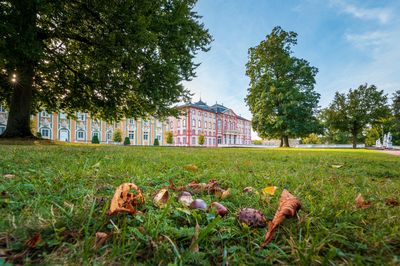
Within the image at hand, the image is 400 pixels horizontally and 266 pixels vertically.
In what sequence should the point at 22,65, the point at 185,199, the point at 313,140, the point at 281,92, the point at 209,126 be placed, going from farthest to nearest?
the point at 313,140
the point at 209,126
the point at 281,92
the point at 22,65
the point at 185,199

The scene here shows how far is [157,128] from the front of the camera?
50.4 meters

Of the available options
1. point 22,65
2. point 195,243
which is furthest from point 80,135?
point 195,243

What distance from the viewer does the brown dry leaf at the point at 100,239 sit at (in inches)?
27.5

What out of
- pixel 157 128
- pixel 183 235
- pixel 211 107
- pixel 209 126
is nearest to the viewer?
pixel 183 235

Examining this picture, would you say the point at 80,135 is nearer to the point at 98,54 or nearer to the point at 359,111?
the point at 98,54

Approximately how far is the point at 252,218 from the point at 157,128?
50511 mm

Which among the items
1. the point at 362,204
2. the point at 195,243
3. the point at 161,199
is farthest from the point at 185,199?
the point at 362,204

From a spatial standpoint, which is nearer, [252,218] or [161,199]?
[252,218]

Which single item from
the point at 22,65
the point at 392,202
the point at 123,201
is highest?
the point at 22,65

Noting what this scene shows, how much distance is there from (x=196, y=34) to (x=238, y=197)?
10391mm

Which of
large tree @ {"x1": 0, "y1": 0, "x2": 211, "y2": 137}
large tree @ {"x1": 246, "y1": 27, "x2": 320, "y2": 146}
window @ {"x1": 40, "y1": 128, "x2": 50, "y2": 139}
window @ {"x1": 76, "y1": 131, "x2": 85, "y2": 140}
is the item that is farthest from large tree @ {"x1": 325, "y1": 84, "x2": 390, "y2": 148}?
window @ {"x1": 40, "y1": 128, "x2": 50, "y2": 139}

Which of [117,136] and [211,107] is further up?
[211,107]

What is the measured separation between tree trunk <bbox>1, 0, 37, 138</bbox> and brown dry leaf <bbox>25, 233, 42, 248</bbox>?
8531 millimetres

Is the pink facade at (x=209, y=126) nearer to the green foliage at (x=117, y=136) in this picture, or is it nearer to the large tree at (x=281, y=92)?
the green foliage at (x=117, y=136)
